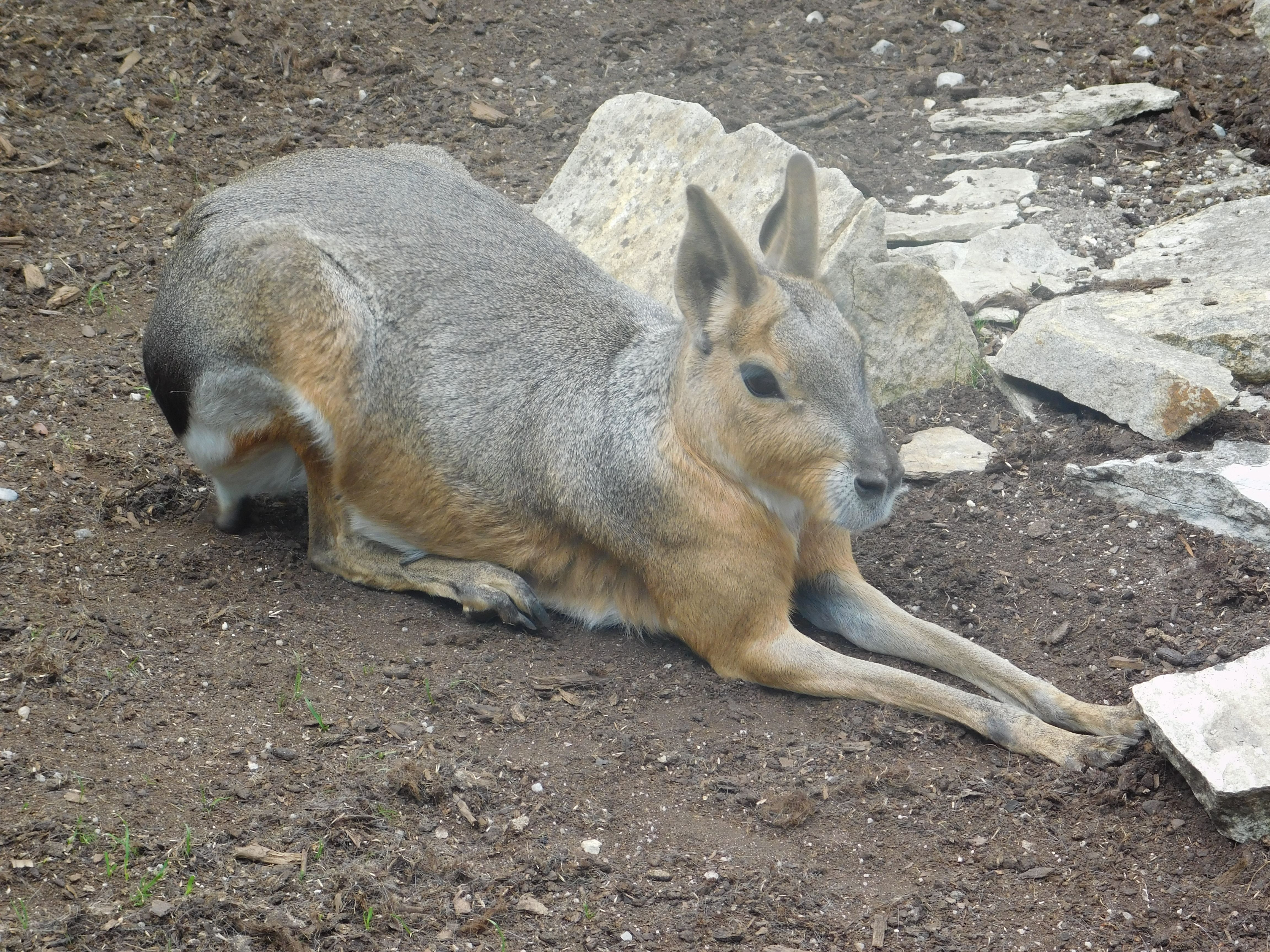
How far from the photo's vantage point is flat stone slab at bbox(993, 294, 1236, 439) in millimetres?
6113

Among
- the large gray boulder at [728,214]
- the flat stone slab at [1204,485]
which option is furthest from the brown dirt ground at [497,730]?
the large gray boulder at [728,214]

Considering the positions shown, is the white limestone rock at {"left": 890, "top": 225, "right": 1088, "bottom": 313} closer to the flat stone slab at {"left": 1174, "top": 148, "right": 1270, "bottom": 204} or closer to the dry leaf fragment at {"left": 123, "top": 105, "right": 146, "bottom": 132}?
the flat stone slab at {"left": 1174, "top": 148, "right": 1270, "bottom": 204}

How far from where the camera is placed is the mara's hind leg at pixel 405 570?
568cm

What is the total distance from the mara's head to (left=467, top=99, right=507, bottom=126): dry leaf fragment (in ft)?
16.2

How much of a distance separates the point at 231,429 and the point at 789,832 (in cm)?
317

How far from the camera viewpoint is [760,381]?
4.88 meters

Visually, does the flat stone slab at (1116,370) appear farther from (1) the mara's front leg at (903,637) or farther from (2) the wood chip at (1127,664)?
(1) the mara's front leg at (903,637)

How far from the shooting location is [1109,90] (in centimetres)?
945

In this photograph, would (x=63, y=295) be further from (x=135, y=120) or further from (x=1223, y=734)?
(x=1223, y=734)

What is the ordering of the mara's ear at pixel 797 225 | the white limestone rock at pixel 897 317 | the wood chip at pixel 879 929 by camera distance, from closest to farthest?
the wood chip at pixel 879 929
the mara's ear at pixel 797 225
the white limestone rock at pixel 897 317

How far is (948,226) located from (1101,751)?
4644 millimetres

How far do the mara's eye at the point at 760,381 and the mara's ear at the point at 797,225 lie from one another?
1.90 ft

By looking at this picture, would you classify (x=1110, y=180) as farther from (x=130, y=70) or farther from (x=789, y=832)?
(x=130, y=70)

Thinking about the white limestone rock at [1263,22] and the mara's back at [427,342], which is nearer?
the mara's back at [427,342]
